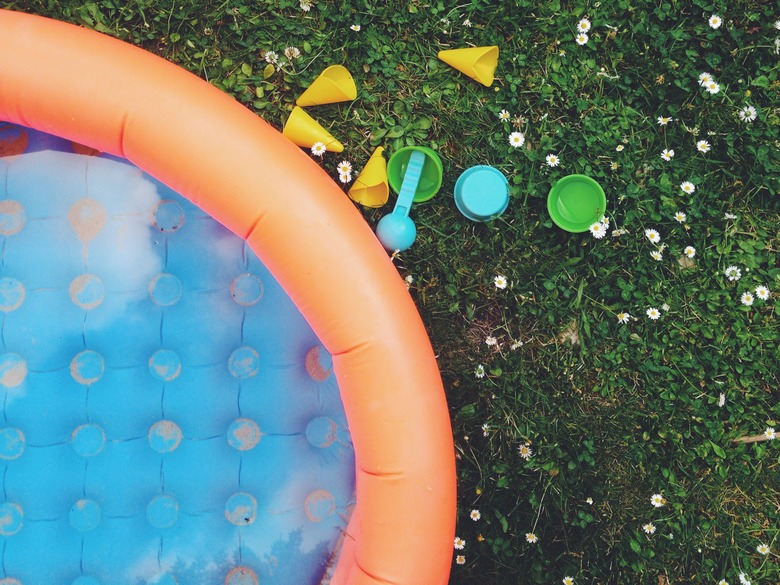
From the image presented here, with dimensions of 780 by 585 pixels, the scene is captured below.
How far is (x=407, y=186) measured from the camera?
2.18m

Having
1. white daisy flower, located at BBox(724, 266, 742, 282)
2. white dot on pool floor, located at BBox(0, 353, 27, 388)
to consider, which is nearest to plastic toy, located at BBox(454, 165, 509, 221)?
white daisy flower, located at BBox(724, 266, 742, 282)

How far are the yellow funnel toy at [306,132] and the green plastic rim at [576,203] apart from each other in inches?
28.1

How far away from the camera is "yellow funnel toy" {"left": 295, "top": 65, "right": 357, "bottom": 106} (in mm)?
2199

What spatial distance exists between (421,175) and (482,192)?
0.21 meters

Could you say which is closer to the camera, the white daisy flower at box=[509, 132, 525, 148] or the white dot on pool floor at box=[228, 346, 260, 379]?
the white dot on pool floor at box=[228, 346, 260, 379]

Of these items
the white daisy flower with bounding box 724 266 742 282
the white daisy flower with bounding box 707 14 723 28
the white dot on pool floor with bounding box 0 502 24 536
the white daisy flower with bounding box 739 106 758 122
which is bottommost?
the white dot on pool floor with bounding box 0 502 24 536

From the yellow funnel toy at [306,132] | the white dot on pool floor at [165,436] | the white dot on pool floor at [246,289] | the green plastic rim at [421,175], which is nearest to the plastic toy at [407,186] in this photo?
the green plastic rim at [421,175]

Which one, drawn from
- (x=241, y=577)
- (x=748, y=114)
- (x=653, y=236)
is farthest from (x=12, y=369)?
(x=748, y=114)

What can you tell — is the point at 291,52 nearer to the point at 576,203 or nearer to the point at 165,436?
the point at 576,203

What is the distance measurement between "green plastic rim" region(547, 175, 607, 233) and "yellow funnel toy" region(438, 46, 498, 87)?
0.42 meters

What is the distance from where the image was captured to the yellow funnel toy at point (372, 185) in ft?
7.22

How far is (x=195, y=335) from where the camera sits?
6.64 feet

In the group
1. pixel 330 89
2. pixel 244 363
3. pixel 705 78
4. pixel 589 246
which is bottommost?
pixel 244 363

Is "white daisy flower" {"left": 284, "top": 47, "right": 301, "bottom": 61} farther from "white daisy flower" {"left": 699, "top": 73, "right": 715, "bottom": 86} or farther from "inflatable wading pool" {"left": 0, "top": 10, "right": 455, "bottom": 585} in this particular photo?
"white daisy flower" {"left": 699, "top": 73, "right": 715, "bottom": 86}
